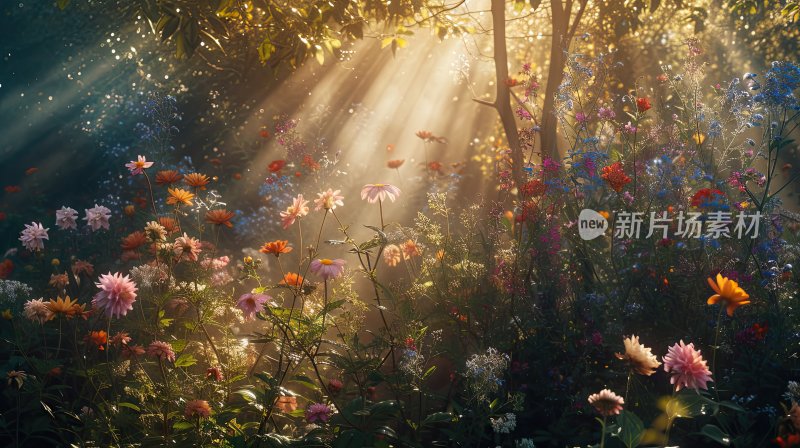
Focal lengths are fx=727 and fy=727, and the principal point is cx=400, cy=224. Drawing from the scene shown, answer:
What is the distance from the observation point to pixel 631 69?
9562 millimetres

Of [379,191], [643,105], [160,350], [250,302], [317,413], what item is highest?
[643,105]

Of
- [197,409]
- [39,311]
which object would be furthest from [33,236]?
[197,409]

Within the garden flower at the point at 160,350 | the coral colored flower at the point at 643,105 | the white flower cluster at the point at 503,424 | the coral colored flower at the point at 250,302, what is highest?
the coral colored flower at the point at 643,105

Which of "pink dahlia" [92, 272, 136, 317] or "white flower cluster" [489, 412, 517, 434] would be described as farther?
"pink dahlia" [92, 272, 136, 317]

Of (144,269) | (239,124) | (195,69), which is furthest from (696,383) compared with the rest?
(195,69)

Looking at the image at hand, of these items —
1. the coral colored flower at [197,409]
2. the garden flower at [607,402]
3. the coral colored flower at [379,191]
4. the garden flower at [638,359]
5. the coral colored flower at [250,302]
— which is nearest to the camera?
the garden flower at [607,402]

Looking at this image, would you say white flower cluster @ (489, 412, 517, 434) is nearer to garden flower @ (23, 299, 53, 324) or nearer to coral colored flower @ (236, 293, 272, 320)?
coral colored flower @ (236, 293, 272, 320)

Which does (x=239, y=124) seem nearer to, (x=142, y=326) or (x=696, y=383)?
(x=142, y=326)

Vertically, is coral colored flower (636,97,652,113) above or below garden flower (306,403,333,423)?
above

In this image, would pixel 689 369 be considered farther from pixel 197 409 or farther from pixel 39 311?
pixel 39 311

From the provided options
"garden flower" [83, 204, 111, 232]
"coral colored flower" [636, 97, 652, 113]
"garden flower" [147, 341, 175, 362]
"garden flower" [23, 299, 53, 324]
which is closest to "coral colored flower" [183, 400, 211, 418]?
"garden flower" [147, 341, 175, 362]

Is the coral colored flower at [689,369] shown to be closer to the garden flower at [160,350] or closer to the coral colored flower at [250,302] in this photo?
the coral colored flower at [250,302]

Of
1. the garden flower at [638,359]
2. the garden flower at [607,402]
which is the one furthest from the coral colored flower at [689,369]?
the garden flower at [607,402]

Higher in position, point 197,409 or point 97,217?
point 97,217
